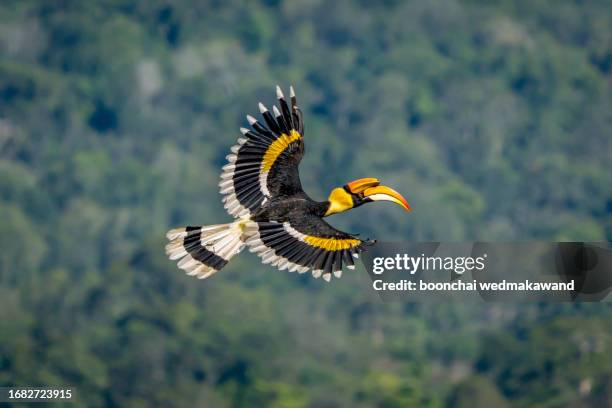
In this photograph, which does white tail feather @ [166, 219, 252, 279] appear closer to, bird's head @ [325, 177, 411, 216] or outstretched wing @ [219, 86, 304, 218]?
outstretched wing @ [219, 86, 304, 218]

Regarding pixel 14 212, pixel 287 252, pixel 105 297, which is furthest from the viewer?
pixel 14 212

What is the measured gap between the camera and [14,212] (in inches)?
3499

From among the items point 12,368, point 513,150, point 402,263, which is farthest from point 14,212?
point 402,263

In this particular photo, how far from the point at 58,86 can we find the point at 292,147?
96184 millimetres

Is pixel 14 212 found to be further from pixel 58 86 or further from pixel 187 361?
pixel 187 361

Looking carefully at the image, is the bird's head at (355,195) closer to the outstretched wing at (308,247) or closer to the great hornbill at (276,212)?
the great hornbill at (276,212)

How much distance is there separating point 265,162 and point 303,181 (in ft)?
231

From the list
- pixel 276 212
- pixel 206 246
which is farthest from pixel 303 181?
pixel 276 212

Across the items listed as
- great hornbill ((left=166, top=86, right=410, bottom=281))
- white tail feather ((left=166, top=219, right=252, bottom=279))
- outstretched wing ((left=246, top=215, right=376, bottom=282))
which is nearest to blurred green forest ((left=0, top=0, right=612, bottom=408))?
great hornbill ((left=166, top=86, right=410, bottom=281))

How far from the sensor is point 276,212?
17.3 metres

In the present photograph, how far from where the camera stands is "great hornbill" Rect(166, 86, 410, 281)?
16.6 m

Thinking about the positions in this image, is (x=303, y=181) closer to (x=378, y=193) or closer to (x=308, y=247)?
(x=378, y=193)

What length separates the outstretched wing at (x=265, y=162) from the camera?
59.4 ft

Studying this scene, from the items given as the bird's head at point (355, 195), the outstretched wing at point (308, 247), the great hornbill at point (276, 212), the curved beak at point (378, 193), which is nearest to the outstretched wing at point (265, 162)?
the great hornbill at point (276, 212)
